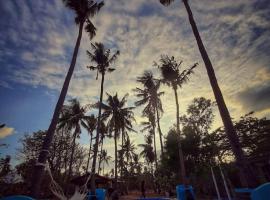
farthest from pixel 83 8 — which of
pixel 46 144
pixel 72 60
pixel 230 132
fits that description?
pixel 230 132

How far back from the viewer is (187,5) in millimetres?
10984

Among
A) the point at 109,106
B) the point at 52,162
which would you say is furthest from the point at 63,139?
the point at 109,106

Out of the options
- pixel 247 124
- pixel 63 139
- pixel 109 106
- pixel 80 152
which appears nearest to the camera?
pixel 247 124

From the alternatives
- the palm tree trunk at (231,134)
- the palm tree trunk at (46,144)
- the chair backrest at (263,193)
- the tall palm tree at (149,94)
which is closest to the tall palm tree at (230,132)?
the palm tree trunk at (231,134)

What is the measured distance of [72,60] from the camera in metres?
10.4

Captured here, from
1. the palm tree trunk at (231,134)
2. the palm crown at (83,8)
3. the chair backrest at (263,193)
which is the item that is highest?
the palm crown at (83,8)

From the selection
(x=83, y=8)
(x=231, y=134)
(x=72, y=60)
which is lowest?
(x=231, y=134)

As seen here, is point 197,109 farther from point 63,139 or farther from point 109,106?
point 63,139

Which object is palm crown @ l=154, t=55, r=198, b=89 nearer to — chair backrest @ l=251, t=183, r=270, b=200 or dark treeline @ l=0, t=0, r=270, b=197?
dark treeline @ l=0, t=0, r=270, b=197

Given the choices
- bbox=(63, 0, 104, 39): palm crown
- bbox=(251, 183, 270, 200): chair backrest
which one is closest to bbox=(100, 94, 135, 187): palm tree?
bbox=(63, 0, 104, 39): palm crown

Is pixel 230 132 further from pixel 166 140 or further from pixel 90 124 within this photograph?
pixel 90 124

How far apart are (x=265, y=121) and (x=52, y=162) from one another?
30.7 meters

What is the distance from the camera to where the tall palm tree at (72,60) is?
6.48 meters

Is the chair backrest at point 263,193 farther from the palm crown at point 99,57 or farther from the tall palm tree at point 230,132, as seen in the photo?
the palm crown at point 99,57
